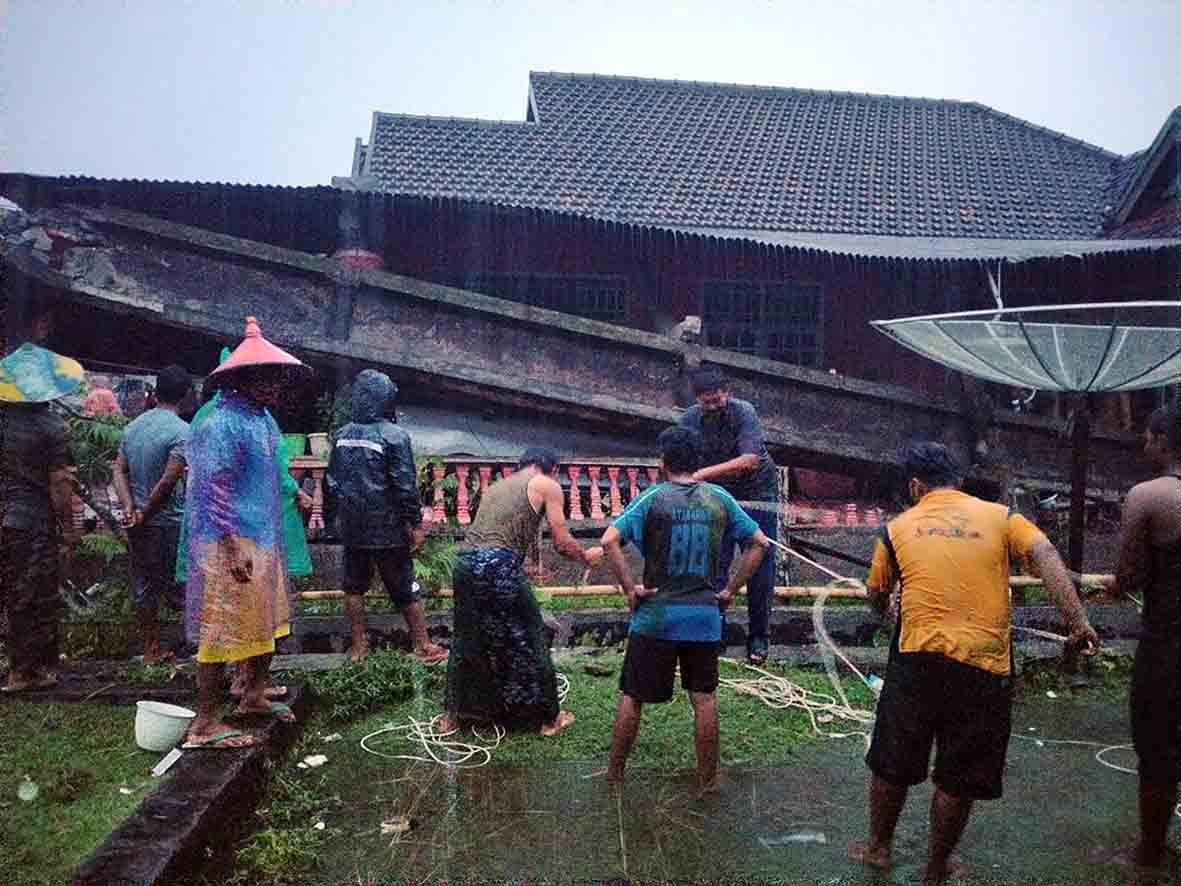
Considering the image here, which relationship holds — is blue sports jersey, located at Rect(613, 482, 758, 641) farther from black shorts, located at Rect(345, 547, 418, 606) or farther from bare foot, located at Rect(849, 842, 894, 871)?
black shorts, located at Rect(345, 547, 418, 606)

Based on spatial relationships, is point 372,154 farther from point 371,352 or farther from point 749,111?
point 749,111

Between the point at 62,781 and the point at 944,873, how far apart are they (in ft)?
12.3

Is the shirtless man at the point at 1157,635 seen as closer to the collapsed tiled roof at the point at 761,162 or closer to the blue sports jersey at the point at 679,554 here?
the blue sports jersey at the point at 679,554

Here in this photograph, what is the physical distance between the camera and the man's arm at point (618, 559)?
3920 mm

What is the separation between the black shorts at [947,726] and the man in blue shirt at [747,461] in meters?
2.55

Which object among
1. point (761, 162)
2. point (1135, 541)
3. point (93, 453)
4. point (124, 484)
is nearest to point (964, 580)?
point (1135, 541)

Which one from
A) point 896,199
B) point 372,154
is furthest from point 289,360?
point 896,199

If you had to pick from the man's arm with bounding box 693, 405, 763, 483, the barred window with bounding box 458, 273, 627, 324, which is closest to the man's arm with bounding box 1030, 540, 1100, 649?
the man's arm with bounding box 693, 405, 763, 483

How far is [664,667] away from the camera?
3.83m

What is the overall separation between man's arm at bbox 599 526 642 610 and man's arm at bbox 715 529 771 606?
0.42 meters

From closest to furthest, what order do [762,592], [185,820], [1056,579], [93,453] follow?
1. [1056,579]
2. [185,820]
3. [762,592]
4. [93,453]

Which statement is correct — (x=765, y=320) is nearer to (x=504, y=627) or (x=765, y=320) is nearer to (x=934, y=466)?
(x=504, y=627)

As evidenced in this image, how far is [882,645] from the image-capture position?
6535mm

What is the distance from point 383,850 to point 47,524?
3.08 meters
